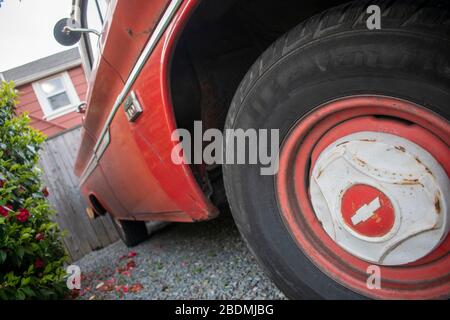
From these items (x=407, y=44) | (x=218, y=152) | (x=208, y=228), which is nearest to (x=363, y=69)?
(x=407, y=44)

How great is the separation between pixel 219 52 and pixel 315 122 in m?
0.69

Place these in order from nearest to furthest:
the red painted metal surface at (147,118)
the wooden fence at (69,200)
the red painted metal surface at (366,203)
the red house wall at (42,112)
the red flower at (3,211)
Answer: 1. the red painted metal surface at (366,203)
2. the red painted metal surface at (147,118)
3. the red flower at (3,211)
4. the wooden fence at (69,200)
5. the red house wall at (42,112)

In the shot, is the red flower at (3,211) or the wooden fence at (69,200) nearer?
the red flower at (3,211)

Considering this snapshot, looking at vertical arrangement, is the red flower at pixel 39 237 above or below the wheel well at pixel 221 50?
below

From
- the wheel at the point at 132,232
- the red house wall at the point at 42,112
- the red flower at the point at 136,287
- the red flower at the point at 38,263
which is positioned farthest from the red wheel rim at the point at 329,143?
the red house wall at the point at 42,112

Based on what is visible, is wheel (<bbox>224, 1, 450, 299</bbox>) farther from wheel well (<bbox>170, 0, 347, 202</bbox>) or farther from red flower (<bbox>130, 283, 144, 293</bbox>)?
red flower (<bbox>130, 283, 144, 293</bbox>)

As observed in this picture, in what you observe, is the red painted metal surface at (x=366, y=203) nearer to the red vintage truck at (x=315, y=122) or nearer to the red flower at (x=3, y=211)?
the red vintage truck at (x=315, y=122)

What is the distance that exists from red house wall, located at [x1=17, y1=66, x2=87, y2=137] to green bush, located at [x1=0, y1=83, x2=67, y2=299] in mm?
6467

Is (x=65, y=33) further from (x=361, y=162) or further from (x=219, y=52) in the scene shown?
(x=361, y=162)

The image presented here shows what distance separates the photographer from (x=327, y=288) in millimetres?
889

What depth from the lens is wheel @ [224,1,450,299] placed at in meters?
0.63

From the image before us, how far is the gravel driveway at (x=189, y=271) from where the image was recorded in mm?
1553

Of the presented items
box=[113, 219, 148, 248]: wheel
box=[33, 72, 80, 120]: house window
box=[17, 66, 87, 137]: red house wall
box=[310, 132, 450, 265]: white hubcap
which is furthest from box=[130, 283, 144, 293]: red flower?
box=[33, 72, 80, 120]: house window

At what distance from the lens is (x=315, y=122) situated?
32.5 inches
